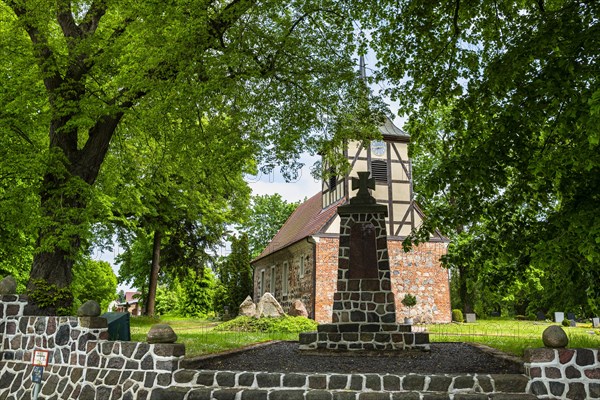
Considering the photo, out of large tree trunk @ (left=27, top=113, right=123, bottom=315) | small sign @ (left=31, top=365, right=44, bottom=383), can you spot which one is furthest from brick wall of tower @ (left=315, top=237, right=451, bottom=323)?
small sign @ (left=31, top=365, right=44, bottom=383)

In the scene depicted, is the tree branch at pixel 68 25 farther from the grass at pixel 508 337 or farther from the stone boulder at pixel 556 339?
the grass at pixel 508 337

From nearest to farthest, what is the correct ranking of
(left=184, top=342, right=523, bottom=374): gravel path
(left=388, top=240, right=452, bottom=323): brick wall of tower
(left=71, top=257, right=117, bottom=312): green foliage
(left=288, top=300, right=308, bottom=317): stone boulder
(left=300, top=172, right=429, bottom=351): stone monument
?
(left=184, top=342, right=523, bottom=374): gravel path, (left=300, top=172, right=429, bottom=351): stone monument, (left=288, top=300, right=308, bottom=317): stone boulder, (left=388, top=240, right=452, bottom=323): brick wall of tower, (left=71, top=257, right=117, bottom=312): green foliage

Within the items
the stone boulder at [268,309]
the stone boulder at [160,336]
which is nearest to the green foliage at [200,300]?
the stone boulder at [268,309]

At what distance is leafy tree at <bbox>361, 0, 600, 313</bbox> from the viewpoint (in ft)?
20.6

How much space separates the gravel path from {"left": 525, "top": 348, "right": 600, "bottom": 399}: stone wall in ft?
2.82

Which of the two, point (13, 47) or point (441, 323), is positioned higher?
point (13, 47)

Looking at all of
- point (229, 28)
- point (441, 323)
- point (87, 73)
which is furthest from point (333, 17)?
point (441, 323)

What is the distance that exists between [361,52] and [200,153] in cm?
451

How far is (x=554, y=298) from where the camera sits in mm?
10625

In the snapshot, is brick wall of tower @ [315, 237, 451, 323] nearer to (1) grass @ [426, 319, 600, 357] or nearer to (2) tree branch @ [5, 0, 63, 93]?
(1) grass @ [426, 319, 600, 357]

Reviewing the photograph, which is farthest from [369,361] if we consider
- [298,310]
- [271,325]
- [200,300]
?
[200,300]

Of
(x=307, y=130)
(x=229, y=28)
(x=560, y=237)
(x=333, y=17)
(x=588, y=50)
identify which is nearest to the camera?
(x=588, y=50)

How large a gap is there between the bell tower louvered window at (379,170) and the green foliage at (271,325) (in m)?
7.49

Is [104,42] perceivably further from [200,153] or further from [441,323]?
[441,323]
